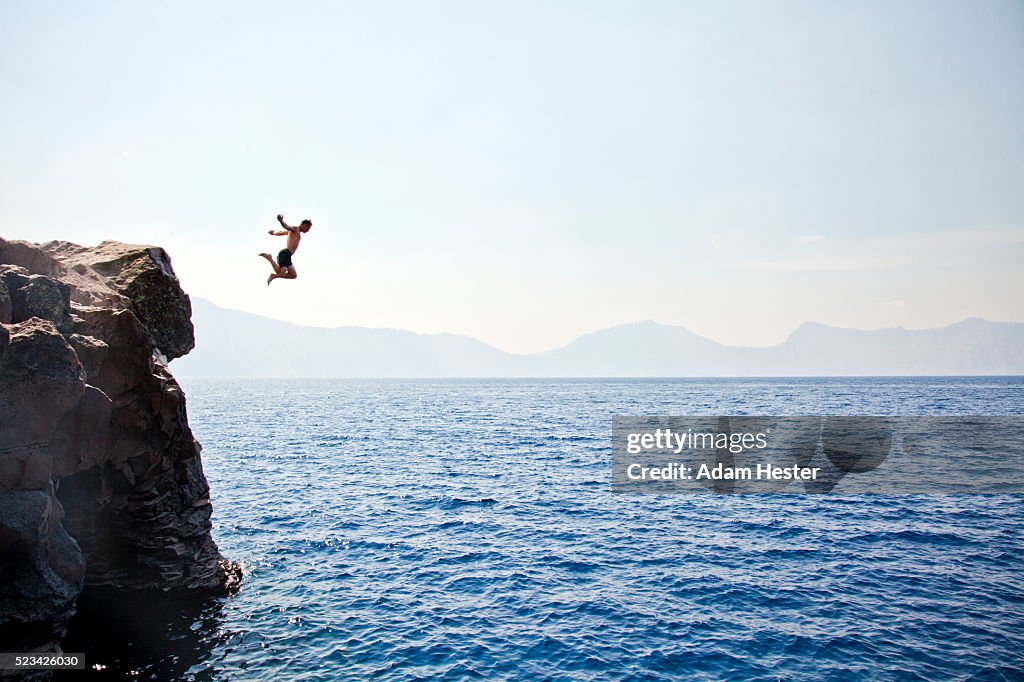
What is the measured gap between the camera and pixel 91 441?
17.4 meters

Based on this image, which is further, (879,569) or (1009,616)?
(879,569)

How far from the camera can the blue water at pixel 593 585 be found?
53.3 feet

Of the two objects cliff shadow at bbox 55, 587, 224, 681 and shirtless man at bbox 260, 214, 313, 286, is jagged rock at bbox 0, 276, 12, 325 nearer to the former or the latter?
shirtless man at bbox 260, 214, 313, 286

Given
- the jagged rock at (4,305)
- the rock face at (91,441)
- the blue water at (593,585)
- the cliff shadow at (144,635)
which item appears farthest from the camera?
the blue water at (593,585)

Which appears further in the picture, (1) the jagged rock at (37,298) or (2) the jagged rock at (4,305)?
(1) the jagged rock at (37,298)

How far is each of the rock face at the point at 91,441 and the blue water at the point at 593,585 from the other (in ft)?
10.9

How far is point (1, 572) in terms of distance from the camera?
1344 centimetres

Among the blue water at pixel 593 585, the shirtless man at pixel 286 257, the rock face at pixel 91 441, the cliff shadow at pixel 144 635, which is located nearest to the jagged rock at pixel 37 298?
the rock face at pixel 91 441

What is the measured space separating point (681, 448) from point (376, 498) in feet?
115

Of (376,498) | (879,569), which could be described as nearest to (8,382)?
(376,498)

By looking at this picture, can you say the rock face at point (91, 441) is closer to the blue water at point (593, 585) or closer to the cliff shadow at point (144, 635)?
the cliff shadow at point (144, 635)

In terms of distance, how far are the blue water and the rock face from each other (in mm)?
3314

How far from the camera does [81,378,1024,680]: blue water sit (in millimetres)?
16250

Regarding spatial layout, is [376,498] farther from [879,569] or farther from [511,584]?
[879,569]
